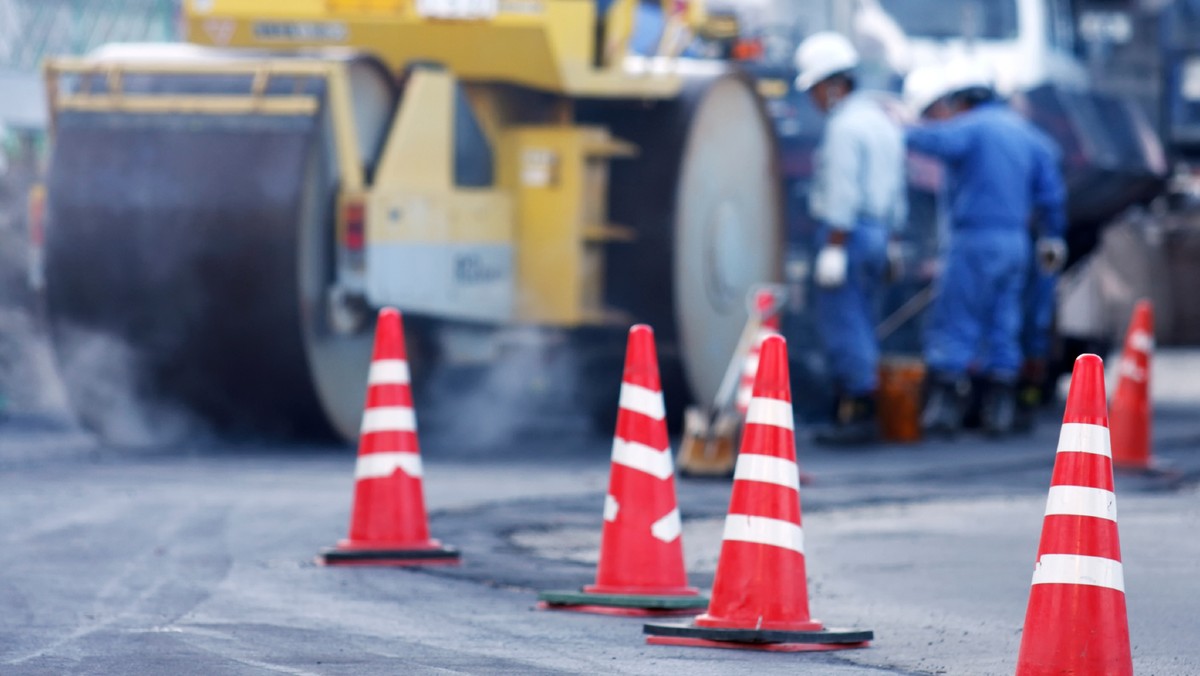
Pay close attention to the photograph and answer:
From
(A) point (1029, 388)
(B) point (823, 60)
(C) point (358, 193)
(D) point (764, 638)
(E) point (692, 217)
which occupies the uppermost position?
(B) point (823, 60)

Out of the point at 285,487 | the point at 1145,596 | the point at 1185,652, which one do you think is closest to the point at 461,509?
the point at 285,487

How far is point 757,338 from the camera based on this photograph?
10.1 meters

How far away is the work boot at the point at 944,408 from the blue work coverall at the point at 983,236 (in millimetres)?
58

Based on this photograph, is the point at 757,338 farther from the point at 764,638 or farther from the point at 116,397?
the point at 764,638

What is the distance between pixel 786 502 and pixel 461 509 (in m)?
2.97

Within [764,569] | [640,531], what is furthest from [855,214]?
[764,569]

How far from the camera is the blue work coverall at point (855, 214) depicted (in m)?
11.9

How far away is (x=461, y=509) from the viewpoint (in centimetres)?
820

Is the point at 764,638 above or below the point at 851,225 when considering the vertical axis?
below

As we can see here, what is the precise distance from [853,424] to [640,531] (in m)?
5.84

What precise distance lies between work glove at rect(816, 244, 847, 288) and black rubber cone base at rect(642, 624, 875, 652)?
6.42 meters

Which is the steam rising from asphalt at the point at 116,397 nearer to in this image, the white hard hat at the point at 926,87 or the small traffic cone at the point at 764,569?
the white hard hat at the point at 926,87

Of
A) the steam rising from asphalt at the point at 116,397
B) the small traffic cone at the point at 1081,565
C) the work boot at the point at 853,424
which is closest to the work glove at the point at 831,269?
the work boot at the point at 853,424

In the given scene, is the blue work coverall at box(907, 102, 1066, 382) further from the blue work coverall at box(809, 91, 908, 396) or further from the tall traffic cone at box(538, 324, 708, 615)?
the tall traffic cone at box(538, 324, 708, 615)
